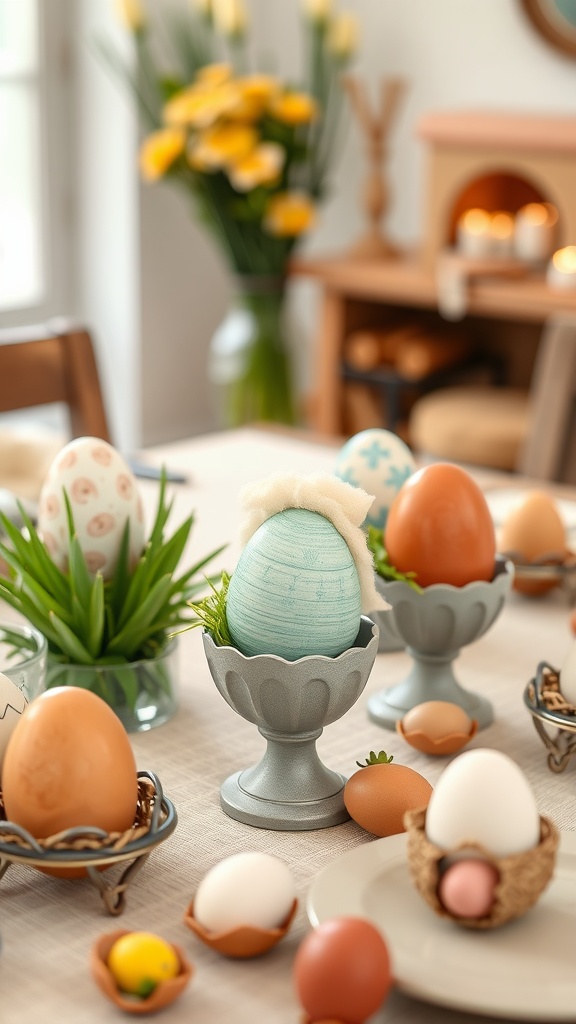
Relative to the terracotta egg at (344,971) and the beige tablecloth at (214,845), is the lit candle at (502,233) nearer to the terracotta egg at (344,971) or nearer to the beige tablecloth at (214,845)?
the beige tablecloth at (214,845)

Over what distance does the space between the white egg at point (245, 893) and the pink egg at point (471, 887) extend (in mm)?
81

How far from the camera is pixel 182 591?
3.13 feet

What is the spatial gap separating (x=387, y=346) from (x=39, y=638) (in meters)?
2.46

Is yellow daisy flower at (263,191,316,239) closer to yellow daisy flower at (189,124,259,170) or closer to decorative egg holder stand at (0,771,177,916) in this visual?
yellow daisy flower at (189,124,259,170)

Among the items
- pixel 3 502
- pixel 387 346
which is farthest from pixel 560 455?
pixel 387 346

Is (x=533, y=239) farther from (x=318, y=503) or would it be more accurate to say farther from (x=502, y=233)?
(x=318, y=503)

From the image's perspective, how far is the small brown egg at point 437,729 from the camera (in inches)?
34.5

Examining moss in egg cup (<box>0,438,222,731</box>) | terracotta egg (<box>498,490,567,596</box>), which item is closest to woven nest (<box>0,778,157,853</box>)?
moss in egg cup (<box>0,438,222,731</box>)

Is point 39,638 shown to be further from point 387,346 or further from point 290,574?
point 387,346

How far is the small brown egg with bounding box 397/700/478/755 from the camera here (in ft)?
2.88

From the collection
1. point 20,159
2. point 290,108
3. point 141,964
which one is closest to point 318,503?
point 141,964

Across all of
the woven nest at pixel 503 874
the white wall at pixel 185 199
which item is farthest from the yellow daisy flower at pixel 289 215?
the woven nest at pixel 503 874

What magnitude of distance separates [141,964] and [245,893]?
2.4 inches

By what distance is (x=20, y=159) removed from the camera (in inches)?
140
